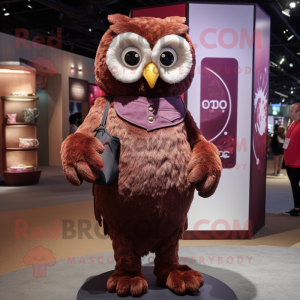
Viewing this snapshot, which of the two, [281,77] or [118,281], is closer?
[118,281]

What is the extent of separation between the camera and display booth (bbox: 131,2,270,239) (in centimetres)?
355

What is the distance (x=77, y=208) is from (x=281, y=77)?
1749 centimetres

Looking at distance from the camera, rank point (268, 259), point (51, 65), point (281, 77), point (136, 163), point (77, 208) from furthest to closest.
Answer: point (281, 77)
point (51, 65)
point (77, 208)
point (268, 259)
point (136, 163)

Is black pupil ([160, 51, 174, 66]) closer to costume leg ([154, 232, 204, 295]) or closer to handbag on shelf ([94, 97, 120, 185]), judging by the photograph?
handbag on shelf ([94, 97, 120, 185])

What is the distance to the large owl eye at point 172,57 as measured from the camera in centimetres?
178

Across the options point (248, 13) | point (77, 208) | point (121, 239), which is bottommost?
point (77, 208)

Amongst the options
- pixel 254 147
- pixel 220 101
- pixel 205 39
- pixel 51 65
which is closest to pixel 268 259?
pixel 254 147

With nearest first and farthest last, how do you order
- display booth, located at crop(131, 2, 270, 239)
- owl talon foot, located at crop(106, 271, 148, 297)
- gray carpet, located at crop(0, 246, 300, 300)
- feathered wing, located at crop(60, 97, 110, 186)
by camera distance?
1. feathered wing, located at crop(60, 97, 110, 186)
2. owl talon foot, located at crop(106, 271, 148, 297)
3. gray carpet, located at crop(0, 246, 300, 300)
4. display booth, located at crop(131, 2, 270, 239)

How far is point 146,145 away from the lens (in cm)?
179

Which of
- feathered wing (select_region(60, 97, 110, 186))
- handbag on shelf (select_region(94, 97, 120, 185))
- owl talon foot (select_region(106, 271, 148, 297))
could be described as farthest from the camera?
owl talon foot (select_region(106, 271, 148, 297))

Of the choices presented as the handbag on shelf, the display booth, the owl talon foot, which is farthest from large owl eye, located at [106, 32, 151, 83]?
the display booth

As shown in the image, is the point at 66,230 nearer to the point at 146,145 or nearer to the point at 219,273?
the point at 219,273

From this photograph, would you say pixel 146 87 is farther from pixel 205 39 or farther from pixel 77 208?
pixel 77 208

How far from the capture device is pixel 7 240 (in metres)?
3.61
